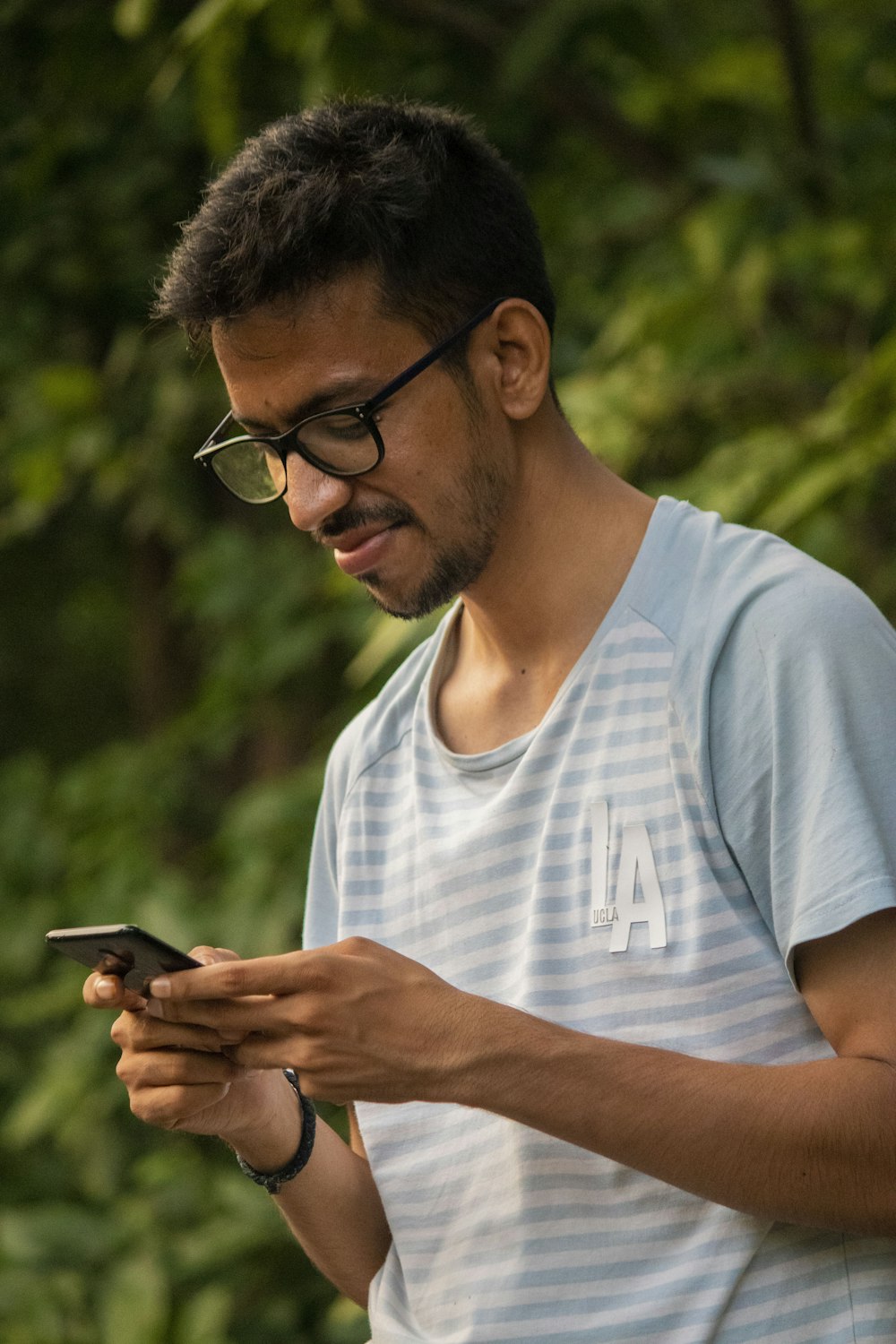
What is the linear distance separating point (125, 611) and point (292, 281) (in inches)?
240

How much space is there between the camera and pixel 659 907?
1.51 m

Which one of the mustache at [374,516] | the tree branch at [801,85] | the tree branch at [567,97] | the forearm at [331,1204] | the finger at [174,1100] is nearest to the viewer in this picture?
the finger at [174,1100]

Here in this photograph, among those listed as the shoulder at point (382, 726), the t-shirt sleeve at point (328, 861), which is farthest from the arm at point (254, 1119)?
the shoulder at point (382, 726)

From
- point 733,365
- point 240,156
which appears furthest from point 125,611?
point 240,156

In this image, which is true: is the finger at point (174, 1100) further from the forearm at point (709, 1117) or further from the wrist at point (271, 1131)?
the forearm at point (709, 1117)

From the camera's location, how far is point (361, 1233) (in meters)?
1.88

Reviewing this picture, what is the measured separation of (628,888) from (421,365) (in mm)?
590

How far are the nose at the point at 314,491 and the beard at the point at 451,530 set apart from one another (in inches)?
0.6

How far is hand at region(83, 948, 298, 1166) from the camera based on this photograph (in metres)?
1.52

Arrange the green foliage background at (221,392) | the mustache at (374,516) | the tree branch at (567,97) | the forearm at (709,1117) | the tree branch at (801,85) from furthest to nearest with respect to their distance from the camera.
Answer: the tree branch at (567,97) → the tree branch at (801,85) → the green foliage background at (221,392) → the mustache at (374,516) → the forearm at (709,1117)

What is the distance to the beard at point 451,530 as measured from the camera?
172 cm

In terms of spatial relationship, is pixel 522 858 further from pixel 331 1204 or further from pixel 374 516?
pixel 331 1204

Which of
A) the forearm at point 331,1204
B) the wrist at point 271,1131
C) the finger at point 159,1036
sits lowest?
the forearm at point 331,1204

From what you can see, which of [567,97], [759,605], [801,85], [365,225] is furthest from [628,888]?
[567,97]
